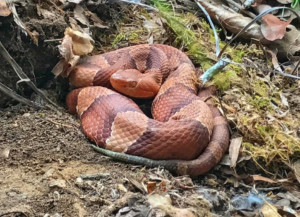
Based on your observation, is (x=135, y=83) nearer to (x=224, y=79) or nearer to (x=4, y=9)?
(x=224, y=79)

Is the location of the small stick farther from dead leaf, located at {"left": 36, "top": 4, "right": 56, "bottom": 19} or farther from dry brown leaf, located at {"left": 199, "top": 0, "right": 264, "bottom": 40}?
dry brown leaf, located at {"left": 199, "top": 0, "right": 264, "bottom": 40}

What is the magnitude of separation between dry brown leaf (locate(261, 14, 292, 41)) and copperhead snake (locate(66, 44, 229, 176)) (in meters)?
0.96

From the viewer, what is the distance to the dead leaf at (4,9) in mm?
3222

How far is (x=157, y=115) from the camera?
356 cm

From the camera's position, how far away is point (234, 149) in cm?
317

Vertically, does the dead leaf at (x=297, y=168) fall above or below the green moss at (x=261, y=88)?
below

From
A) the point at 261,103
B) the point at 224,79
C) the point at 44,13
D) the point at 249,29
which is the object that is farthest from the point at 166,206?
the point at 249,29

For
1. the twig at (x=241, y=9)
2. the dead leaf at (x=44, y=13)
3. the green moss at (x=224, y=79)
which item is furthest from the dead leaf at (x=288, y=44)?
the dead leaf at (x=44, y=13)

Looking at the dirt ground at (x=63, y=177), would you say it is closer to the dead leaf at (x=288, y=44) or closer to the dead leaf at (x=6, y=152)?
the dead leaf at (x=6, y=152)

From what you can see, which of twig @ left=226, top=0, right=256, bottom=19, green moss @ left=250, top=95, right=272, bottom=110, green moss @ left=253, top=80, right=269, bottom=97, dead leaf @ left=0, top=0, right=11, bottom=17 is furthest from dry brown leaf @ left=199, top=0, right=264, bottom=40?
dead leaf @ left=0, top=0, right=11, bottom=17

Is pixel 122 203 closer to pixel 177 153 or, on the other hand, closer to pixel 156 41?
pixel 177 153

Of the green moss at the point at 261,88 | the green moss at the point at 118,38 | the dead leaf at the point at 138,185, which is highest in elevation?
the green moss at the point at 118,38

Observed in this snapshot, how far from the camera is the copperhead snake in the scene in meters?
2.94

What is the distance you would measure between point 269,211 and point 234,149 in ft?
2.46
